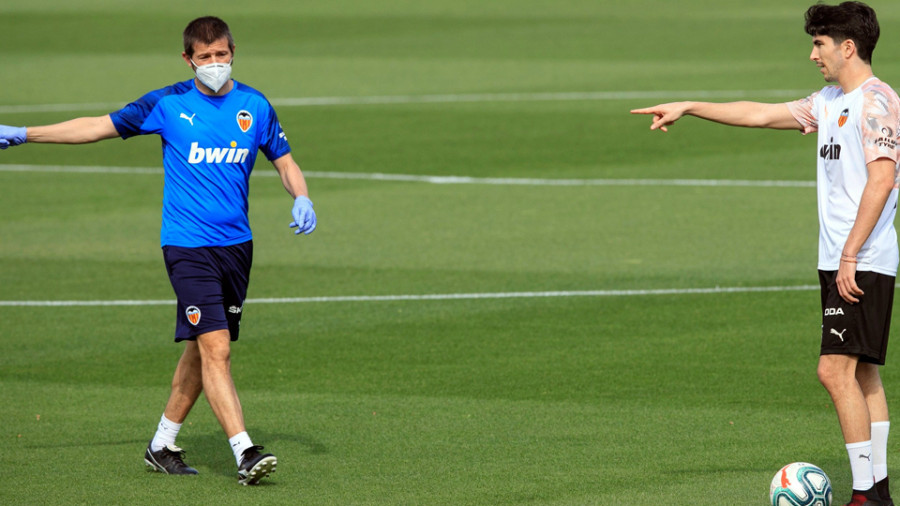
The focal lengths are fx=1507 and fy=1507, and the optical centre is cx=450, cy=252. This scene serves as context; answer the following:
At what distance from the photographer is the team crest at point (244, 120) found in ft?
25.6

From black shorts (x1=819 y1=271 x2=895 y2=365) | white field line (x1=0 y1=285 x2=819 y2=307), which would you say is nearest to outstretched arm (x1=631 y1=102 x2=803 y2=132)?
black shorts (x1=819 y1=271 x2=895 y2=365)

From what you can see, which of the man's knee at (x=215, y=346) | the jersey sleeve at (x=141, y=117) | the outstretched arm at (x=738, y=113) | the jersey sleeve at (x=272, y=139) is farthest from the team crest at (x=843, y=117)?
the jersey sleeve at (x=141, y=117)

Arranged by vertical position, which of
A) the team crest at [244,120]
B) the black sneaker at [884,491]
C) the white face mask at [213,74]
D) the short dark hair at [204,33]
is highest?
the short dark hair at [204,33]

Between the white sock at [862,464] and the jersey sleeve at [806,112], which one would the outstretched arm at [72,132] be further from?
the white sock at [862,464]

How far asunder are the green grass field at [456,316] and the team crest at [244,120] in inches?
69.9

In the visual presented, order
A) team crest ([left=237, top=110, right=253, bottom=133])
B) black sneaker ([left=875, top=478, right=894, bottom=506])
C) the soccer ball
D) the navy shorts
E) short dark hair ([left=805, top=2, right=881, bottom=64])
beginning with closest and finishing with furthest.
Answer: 1. short dark hair ([left=805, top=2, right=881, bottom=64])
2. the soccer ball
3. black sneaker ([left=875, top=478, right=894, bottom=506])
4. the navy shorts
5. team crest ([left=237, top=110, right=253, bottom=133])

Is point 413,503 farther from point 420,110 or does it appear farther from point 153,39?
point 153,39

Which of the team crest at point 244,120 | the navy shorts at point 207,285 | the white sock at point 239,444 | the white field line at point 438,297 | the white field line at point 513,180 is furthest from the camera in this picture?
the white field line at point 513,180

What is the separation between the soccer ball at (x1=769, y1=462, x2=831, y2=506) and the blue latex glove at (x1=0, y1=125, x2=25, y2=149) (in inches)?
162

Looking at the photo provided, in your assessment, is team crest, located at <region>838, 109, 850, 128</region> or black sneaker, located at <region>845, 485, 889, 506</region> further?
black sneaker, located at <region>845, 485, 889, 506</region>

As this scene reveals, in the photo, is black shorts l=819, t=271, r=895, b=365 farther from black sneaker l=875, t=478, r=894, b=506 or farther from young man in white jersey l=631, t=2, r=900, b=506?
black sneaker l=875, t=478, r=894, b=506

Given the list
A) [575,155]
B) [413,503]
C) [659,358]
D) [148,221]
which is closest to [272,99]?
[575,155]

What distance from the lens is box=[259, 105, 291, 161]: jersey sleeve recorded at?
7953mm

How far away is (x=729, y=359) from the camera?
33.8 ft
